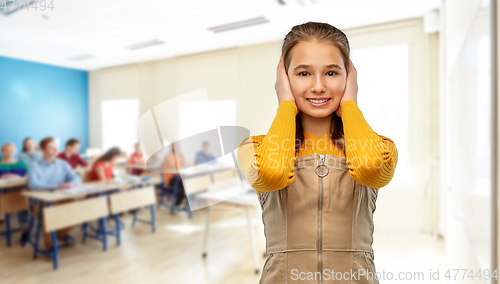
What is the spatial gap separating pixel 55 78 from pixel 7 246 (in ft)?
12.3

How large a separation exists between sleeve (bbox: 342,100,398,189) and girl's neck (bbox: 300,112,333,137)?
74 millimetres

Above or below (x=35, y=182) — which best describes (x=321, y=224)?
above

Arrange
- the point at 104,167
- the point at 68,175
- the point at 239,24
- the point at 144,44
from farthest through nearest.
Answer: the point at 144,44 → the point at 104,167 → the point at 239,24 → the point at 68,175

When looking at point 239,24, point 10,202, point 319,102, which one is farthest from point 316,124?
point 10,202

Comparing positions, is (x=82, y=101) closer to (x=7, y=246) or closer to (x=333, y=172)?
(x=7, y=246)

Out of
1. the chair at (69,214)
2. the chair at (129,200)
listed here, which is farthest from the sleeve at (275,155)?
the chair at (129,200)

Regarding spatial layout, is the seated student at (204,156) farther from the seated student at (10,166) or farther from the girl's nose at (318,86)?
the seated student at (10,166)

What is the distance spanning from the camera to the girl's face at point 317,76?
0.52 metres

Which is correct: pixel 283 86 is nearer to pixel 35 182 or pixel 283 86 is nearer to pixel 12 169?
pixel 35 182

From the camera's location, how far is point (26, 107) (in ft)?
17.6

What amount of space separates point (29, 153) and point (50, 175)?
1.21 metres

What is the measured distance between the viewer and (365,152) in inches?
18.8

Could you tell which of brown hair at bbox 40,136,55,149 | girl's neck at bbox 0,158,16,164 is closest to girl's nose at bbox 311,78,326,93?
brown hair at bbox 40,136,55,149

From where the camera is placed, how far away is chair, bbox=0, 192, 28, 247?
3.01m
